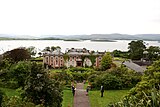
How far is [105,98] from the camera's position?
23000 mm

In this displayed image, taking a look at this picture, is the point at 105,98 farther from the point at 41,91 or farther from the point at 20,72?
the point at 41,91

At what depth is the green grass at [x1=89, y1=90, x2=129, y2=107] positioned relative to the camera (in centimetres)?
2085

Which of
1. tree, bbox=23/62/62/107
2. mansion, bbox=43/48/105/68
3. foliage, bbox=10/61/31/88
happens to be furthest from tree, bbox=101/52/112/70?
tree, bbox=23/62/62/107

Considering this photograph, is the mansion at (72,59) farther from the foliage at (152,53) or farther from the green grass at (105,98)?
the green grass at (105,98)

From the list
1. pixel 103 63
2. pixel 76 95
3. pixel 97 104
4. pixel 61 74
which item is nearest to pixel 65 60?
pixel 103 63

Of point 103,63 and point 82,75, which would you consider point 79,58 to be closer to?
point 103,63

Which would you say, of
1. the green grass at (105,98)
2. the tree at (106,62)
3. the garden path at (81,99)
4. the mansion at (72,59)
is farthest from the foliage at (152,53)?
the garden path at (81,99)

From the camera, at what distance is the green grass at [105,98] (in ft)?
68.4

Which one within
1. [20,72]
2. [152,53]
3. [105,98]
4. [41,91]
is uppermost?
[41,91]

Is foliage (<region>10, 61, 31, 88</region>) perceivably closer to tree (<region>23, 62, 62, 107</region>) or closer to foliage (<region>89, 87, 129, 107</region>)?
foliage (<region>89, 87, 129, 107</region>)

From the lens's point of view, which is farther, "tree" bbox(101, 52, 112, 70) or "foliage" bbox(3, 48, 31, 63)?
"foliage" bbox(3, 48, 31, 63)

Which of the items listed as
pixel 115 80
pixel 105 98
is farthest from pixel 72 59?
pixel 105 98

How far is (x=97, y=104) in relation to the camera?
20.6 m

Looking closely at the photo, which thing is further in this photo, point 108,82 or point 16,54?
point 16,54
